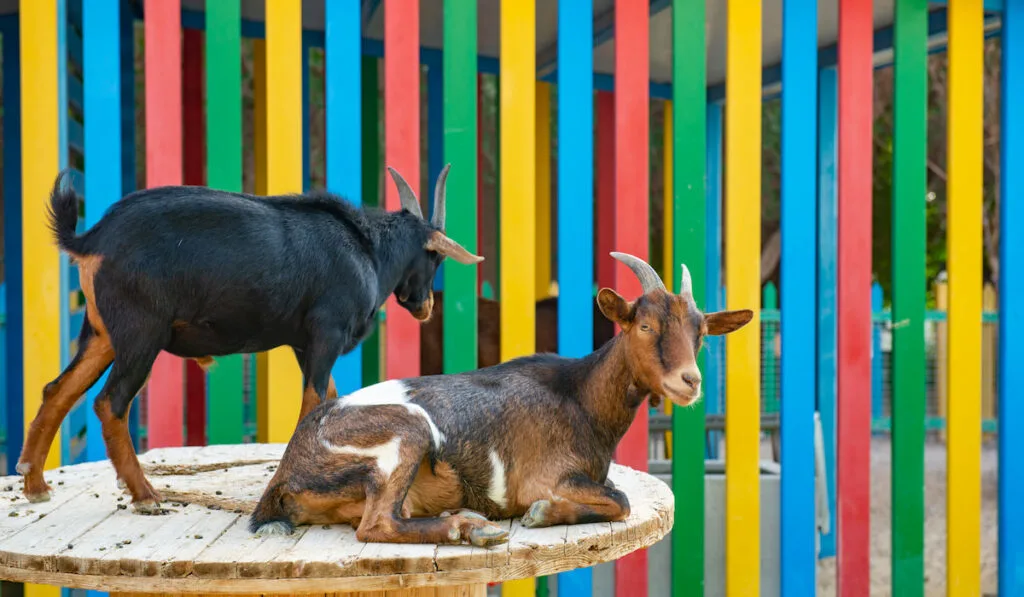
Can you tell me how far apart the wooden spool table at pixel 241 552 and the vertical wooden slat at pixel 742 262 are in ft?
4.91

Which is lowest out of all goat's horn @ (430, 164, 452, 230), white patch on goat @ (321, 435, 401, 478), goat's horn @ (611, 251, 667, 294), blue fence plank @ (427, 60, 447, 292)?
white patch on goat @ (321, 435, 401, 478)

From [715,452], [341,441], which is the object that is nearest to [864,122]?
[341,441]

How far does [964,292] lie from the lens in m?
4.25

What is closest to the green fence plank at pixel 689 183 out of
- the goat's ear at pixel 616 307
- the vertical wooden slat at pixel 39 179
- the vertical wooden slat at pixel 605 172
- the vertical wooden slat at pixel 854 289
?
the vertical wooden slat at pixel 854 289

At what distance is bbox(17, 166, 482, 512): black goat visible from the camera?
93.7 inches

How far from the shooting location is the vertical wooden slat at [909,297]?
163 inches

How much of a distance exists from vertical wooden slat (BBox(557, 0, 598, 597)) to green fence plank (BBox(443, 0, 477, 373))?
0.37 m

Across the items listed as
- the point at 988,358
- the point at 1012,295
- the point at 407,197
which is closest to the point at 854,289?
the point at 1012,295

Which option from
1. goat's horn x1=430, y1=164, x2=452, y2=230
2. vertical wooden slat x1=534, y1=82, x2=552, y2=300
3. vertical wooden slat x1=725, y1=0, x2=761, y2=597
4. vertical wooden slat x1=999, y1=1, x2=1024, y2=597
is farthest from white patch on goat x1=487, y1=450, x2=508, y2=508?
vertical wooden slat x1=534, y1=82, x2=552, y2=300

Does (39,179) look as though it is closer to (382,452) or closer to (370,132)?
(382,452)

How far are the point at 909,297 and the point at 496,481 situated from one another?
253 centimetres

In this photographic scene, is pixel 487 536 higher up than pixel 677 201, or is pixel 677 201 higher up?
pixel 677 201

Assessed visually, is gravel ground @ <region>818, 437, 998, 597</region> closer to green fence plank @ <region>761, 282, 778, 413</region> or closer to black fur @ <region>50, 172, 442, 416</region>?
green fence plank @ <region>761, 282, 778, 413</region>

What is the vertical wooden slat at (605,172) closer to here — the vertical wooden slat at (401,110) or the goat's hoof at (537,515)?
the vertical wooden slat at (401,110)
